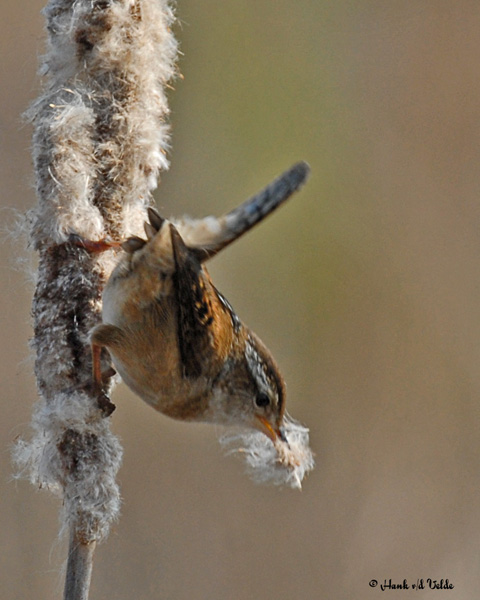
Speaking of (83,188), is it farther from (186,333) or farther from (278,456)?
(278,456)

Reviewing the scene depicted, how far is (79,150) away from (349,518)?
1920mm

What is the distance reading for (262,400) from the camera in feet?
6.77

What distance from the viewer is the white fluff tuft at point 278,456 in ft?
6.95

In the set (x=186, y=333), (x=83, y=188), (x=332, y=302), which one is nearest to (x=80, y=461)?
(x=186, y=333)

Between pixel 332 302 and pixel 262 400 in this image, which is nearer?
pixel 262 400

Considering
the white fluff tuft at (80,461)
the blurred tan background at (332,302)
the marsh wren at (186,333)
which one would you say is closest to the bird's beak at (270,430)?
the marsh wren at (186,333)

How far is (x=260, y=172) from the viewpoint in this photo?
3080 millimetres

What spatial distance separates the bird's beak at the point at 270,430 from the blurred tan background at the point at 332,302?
851mm

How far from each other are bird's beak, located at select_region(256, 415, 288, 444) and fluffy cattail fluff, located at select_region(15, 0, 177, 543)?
49 centimetres

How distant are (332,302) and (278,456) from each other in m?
1.20

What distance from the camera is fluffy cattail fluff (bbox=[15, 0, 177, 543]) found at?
5.75 ft

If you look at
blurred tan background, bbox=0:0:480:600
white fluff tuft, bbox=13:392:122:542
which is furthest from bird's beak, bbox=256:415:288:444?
blurred tan background, bbox=0:0:480:600

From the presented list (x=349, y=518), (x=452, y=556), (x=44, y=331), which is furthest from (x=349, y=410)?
(x=44, y=331)

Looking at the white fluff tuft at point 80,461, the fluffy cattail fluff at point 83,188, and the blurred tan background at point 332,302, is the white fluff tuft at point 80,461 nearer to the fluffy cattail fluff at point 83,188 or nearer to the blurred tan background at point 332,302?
the fluffy cattail fluff at point 83,188
